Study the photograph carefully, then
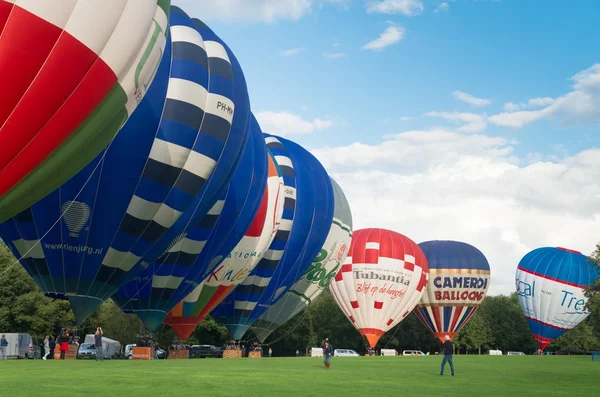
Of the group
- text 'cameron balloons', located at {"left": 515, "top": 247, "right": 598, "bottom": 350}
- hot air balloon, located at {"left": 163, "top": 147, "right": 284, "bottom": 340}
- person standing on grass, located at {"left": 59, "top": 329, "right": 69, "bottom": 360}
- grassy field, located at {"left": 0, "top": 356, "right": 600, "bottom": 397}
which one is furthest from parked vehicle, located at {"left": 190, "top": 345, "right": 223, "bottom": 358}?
grassy field, located at {"left": 0, "top": 356, "right": 600, "bottom": 397}

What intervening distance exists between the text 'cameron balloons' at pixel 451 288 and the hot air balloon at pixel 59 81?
44.7 metres

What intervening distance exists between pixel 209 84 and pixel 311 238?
16.5m

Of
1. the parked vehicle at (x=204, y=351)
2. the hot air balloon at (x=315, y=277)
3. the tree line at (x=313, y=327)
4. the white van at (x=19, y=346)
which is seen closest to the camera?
the white van at (x=19, y=346)

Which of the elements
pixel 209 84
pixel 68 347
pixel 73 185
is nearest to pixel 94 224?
pixel 73 185

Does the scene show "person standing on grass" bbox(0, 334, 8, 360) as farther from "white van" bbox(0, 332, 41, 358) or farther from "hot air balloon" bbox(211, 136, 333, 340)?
"hot air balloon" bbox(211, 136, 333, 340)

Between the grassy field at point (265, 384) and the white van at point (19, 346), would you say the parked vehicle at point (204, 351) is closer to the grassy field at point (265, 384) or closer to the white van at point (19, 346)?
the white van at point (19, 346)

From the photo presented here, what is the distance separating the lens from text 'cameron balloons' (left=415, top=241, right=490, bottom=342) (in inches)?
2265

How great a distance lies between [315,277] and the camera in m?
42.6

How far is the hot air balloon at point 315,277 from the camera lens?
137ft

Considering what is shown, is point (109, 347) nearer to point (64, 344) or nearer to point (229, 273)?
point (229, 273)

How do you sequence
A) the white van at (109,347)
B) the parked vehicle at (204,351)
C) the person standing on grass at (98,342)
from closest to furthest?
the person standing on grass at (98,342), the white van at (109,347), the parked vehicle at (204,351)

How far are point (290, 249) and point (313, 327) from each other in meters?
39.9

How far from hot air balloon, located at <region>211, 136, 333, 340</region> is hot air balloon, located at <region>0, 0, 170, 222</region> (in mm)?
20170

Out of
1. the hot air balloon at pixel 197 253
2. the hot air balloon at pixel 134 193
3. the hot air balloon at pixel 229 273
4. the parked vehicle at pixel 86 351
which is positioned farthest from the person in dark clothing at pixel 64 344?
the parked vehicle at pixel 86 351
